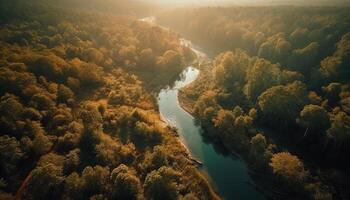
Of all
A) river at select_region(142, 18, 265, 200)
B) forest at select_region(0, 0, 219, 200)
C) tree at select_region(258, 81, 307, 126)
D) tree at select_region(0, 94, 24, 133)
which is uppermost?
tree at select_region(258, 81, 307, 126)

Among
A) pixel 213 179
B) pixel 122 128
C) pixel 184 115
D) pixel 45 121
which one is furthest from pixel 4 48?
pixel 213 179

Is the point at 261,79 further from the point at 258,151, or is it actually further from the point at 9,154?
the point at 9,154

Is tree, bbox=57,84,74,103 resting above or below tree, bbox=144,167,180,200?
below

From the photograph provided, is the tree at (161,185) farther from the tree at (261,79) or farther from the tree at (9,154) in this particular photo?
the tree at (261,79)

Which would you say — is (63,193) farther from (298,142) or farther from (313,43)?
(313,43)

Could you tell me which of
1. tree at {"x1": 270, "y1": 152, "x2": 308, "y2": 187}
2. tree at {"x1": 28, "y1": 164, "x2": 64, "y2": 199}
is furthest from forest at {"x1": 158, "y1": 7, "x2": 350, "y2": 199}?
tree at {"x1": 28, "y1": 164, "x2": 64, "y2": 199}

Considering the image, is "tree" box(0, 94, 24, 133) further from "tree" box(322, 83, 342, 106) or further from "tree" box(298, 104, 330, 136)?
"tree" box(322, 83, 342, 106)

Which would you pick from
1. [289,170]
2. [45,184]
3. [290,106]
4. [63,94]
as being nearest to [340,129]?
[290,106]
